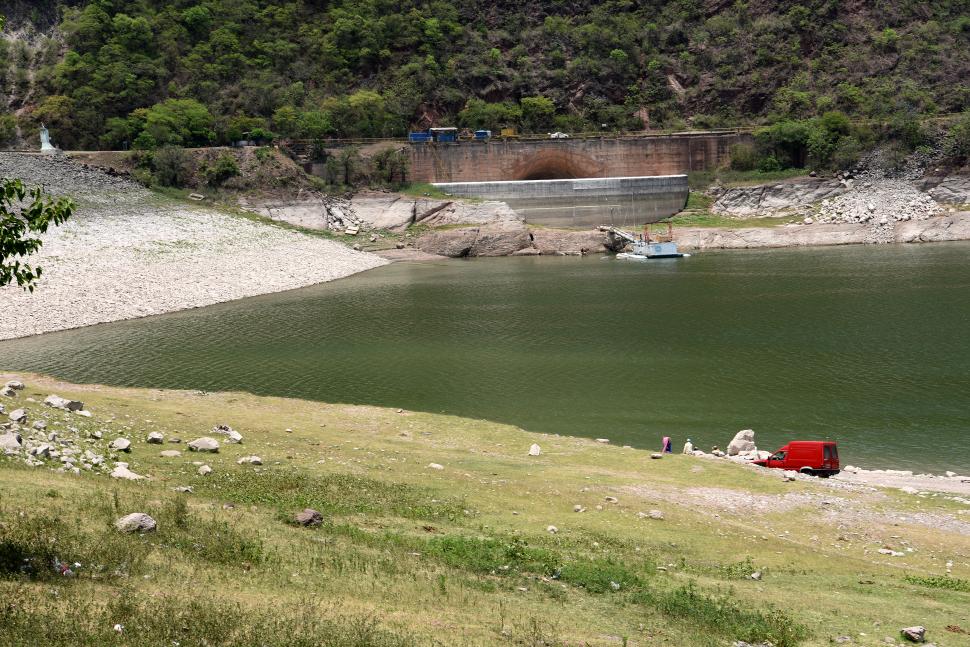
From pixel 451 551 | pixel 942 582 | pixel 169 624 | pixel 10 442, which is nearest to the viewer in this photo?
pixel 169 624

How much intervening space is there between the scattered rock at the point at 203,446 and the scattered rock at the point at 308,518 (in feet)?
18.8

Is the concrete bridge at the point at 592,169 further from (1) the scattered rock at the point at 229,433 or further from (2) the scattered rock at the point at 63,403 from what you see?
(2) the scattered rock at the point at 63,403

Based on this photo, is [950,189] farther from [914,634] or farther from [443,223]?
[914,634]

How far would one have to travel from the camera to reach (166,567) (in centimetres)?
1107

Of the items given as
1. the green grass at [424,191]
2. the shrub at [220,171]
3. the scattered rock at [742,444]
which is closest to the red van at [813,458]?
the scattered rock at [742,444]

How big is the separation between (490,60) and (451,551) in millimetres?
111989

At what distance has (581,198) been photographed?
290 ft

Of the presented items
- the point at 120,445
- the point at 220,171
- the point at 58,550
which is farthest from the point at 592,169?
the point at 58,550

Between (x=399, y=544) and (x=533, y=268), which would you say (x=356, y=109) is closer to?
(x=533, y=268)

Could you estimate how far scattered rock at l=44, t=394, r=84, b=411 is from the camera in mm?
21266

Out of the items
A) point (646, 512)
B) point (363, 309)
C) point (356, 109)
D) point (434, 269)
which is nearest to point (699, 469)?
point (646, 512)

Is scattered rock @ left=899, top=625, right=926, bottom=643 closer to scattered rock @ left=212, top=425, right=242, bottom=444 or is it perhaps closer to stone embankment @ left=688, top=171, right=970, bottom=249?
scattered rock @ left=212, top=425, right=242, bottom=444

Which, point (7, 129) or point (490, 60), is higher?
point (490, 60)

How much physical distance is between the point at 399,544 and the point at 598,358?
915 inches
